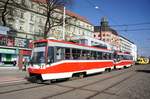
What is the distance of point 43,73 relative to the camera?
14.3 meters

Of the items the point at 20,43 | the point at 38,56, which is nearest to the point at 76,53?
the point at 38,56

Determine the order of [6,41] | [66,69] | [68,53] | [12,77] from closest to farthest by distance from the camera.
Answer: [66,69] < [68,53] < [12,77] < [6,41]

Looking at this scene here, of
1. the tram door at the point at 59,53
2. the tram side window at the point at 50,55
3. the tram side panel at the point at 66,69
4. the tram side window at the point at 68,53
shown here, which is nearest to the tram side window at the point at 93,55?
the tram side panel at the point at 66,69

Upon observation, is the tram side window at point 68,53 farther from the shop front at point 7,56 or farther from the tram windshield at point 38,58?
the shop front at point 7,56

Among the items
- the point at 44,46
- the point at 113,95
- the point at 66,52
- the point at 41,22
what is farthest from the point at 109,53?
the point at 41,22

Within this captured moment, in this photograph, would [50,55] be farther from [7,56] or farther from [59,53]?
[7,56]

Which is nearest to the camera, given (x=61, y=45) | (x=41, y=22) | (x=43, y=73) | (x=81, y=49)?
(x=43, y=73)

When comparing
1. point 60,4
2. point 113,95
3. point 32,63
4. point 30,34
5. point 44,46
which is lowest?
point 113,95

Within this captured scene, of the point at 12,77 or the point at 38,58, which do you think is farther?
the point at 12,77

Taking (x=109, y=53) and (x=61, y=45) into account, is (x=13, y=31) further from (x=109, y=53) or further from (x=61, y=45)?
(x=61, y=45)

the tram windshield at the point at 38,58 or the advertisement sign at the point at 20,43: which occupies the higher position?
the advertisement sign at the point at 20,43

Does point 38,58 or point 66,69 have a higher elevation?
point 38,58

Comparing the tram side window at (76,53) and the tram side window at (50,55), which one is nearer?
the tram side window at (50,55)

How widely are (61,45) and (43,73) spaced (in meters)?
2.37
